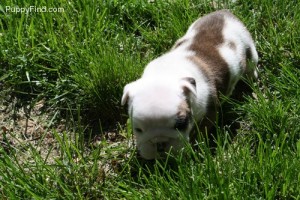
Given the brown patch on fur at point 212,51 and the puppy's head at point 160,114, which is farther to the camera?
the brown patch on fur at point 212,51

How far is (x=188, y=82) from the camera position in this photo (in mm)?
3709

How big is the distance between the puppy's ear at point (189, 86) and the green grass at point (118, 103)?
310 mm

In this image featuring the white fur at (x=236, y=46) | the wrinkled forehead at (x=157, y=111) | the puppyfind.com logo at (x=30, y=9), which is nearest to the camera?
the wrinkled forehead at (x=157, y=111)

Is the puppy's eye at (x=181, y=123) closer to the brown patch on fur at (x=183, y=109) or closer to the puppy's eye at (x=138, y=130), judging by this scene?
the brown patch on fur at (x=183, y=109)

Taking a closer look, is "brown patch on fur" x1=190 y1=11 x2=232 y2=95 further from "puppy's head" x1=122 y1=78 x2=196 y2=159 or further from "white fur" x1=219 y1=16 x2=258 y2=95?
"puppy's head" x1=122 y1=78 x2=196 y2=159

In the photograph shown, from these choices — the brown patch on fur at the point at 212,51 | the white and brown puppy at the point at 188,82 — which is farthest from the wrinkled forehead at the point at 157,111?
the brown patch on fur at the point at 212,51

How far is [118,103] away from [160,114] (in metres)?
0.91

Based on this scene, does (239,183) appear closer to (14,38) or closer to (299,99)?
(299,99)

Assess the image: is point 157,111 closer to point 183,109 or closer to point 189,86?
point 183,109

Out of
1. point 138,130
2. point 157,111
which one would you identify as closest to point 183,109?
point 157,111

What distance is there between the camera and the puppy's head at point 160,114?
3445 millimetres

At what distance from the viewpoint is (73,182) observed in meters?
3.59

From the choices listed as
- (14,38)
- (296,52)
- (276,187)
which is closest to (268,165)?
(276,187)

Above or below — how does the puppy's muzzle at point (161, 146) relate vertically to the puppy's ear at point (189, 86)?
below
